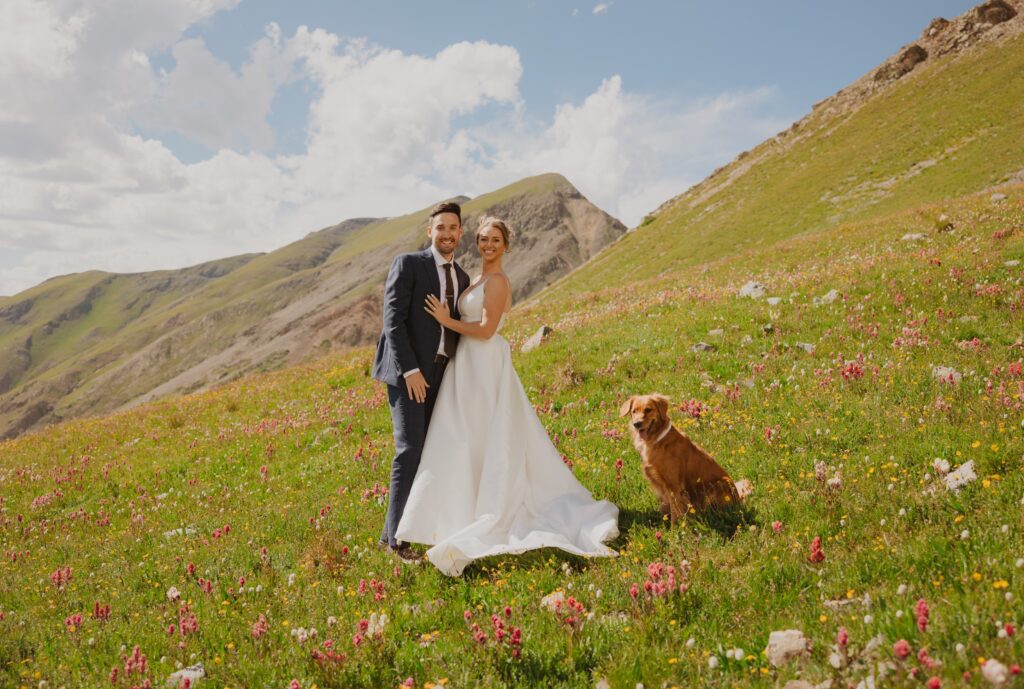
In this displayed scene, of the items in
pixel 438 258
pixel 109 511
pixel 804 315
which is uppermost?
pixel 438 258

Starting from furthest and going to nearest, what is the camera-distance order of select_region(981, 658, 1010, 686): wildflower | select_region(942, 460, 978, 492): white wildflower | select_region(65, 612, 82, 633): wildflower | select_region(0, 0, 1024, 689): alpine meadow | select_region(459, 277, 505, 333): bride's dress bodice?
select_region(459, 277, 505, 333): bride's dress bodice < select_region(65, 612, 82, 633): wildflower < select_region(942, 460, 978, 492): white wildflower < select_region(0, 0, 1024, 689): alpine meadow < select_region(981, 658, 1010, 686): wildflower

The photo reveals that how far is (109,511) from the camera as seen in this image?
10.3 meters

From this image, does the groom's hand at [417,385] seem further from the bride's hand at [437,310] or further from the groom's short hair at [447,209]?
the groom's short hair at [447,209]

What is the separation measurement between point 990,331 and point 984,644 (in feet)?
30.2

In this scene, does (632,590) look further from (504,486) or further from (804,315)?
(804,315)

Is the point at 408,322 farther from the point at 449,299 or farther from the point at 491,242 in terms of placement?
the point at 491,242

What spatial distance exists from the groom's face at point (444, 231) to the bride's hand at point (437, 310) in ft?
2.03

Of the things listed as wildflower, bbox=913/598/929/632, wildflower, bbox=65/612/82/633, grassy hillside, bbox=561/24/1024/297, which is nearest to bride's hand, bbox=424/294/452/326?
wildflower, bbox=65/612/82/633

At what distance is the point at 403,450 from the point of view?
7.05 meters

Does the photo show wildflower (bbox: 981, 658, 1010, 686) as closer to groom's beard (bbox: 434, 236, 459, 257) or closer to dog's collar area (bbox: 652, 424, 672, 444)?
dog's collar area (bbox: 652, 424, 672, 444)

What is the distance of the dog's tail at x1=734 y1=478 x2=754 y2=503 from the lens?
20.9ft

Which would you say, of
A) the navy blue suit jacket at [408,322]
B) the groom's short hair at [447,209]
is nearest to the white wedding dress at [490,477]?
the navy blue suit jacket at [408,322]

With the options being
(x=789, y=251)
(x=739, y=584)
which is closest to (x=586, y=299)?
(x=789, y=251)

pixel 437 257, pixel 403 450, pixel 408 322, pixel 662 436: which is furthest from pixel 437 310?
pixel 662 436
